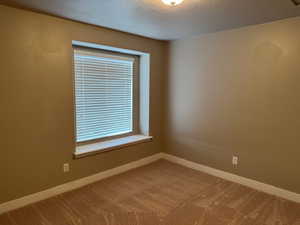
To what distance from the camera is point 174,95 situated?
12.7 feet

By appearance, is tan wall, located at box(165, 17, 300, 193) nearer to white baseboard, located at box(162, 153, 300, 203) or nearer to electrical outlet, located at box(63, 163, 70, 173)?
white baseboard, located at box(162, 153, 300, 203)

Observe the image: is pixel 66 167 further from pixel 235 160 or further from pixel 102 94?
pixel 235 160

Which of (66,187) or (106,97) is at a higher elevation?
(106,97)

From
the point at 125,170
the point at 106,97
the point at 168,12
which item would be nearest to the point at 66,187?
the point at 125,170

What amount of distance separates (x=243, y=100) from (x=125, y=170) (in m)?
2.15

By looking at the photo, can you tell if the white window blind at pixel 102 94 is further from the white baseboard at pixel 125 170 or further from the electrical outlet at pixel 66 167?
the white baseboard at pixel 125 170

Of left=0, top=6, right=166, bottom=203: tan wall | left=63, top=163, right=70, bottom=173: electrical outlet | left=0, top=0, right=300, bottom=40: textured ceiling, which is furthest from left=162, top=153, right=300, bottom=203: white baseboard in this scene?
left=0, top=0, right=300, bottom=40: textured ceiling

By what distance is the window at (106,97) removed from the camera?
3172mm

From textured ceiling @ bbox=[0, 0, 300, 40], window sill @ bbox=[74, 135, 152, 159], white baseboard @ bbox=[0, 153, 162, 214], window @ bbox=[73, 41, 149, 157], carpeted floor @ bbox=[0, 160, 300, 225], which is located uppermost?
textured ceiling @ bbox=[0, 0, 300, 40]

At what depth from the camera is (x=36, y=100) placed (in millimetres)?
2518

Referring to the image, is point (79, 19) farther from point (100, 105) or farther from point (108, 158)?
point (108, 158)

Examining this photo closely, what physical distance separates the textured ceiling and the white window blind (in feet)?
2.04

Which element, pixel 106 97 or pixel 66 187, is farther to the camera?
pixel 106 97

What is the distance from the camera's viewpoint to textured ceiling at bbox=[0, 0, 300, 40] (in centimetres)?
212
